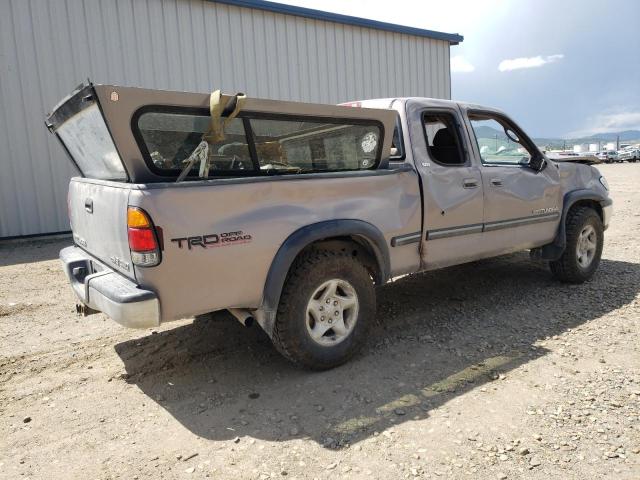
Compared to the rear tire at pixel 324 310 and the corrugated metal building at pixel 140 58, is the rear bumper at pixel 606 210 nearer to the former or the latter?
the rear tire at pixel 324 310

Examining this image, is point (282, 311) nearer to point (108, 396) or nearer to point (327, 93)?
point (108, 396)

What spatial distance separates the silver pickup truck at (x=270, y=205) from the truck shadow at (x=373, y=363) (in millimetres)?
315

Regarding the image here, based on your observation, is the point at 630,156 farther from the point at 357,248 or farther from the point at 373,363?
the point at 373,363

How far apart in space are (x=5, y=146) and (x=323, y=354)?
8.24 metres

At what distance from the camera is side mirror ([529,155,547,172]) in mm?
5053

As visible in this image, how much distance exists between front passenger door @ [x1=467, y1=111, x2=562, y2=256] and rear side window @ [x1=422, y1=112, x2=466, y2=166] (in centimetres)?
18

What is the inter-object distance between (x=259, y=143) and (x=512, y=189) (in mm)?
2658

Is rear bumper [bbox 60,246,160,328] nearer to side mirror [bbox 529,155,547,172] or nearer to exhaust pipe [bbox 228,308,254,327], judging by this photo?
exhaust pipe [bbox 228,308,254,327]

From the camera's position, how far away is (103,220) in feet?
10.5

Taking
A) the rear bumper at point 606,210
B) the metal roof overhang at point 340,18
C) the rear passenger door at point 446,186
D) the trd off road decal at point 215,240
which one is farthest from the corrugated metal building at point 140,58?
the trd off road decal at point 215,240

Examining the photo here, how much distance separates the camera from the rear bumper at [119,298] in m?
2.79

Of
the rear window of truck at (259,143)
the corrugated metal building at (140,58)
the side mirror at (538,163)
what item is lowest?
the side mirror at (538,163)

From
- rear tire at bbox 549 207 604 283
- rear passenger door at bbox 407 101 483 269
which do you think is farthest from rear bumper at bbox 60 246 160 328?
rear tire at bbox 549 207 604 283

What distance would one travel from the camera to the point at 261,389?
3.36 metres
